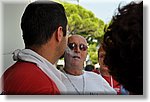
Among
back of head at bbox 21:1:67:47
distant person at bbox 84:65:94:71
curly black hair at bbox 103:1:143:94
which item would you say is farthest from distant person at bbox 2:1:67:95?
curly black hair at bbox 103:1:143:94

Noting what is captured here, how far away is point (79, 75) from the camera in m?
1.90

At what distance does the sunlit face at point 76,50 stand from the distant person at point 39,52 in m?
0.04

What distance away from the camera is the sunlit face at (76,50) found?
188 cm

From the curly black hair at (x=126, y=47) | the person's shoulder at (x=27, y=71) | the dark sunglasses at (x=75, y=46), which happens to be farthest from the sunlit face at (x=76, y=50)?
the curly black hair at (x=126, y=47)

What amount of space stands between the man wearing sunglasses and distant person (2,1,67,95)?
44mm

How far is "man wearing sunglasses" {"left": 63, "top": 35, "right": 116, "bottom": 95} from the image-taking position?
1.88 meters

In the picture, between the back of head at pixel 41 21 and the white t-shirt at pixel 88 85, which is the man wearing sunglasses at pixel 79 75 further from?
the back of head at pixel 41 21

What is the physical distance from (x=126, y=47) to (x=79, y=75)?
0.88 m

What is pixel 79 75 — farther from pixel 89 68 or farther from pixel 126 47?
pixel 126 47

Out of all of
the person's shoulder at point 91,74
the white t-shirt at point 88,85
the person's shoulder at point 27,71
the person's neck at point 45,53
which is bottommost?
the white t-shirt at point 88,85

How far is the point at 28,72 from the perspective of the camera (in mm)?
1711

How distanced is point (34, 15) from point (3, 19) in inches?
9.7

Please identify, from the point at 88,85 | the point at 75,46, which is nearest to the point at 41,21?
the point at 75,46

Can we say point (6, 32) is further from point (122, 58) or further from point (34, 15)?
point (122, 58)
